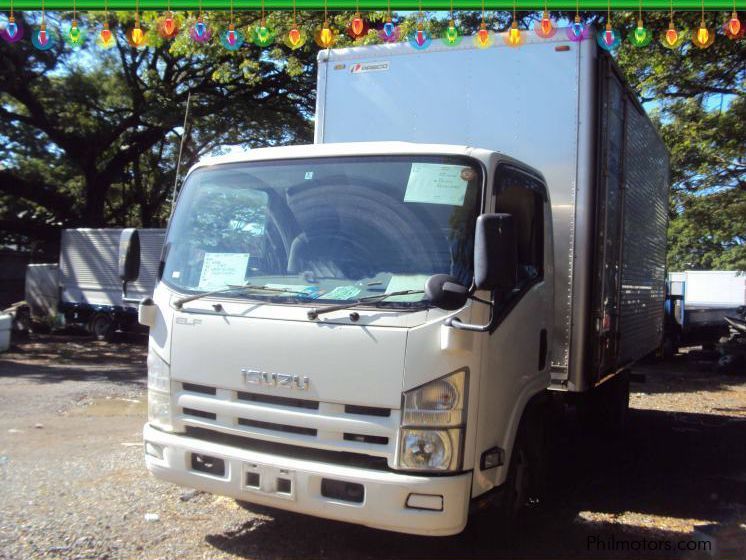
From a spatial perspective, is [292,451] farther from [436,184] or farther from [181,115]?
[181,115]

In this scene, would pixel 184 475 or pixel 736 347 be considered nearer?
pixel 184 475

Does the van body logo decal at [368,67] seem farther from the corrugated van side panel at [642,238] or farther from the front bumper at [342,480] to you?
the front bumper at [342,480]

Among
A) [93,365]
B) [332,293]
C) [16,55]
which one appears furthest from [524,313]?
[16,55]

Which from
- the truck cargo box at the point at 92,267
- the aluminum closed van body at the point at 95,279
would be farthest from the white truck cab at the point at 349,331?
the truck cargo box at the point at 92,267

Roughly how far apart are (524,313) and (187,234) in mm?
2181

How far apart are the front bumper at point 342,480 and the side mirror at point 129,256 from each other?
4.64 feet

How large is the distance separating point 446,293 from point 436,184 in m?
0.73

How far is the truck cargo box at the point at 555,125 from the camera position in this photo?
4980 mm

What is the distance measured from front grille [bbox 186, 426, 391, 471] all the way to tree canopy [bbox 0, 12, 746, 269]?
734 cm

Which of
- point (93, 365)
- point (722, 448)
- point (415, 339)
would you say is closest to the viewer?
point (415, 339)

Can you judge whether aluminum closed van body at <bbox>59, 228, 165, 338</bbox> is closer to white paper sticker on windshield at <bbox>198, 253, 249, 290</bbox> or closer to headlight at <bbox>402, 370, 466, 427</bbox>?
white paper sticker on windshield at <bbox>198, 253, 249, 290</bbox>

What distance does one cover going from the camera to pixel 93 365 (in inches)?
546

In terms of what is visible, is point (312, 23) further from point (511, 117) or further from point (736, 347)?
point (736, 347)

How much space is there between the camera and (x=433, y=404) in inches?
137
